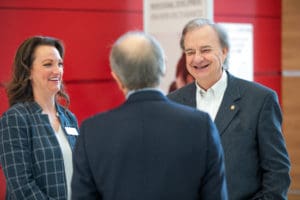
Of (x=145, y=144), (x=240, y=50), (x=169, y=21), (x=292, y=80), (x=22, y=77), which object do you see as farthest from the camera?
(x=292, y=80)

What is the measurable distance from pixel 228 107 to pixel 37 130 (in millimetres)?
1049

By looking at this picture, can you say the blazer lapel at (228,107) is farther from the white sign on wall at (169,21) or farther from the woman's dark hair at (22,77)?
the white sign on wall at (169,21)

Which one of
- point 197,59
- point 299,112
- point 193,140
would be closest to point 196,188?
point 193,140

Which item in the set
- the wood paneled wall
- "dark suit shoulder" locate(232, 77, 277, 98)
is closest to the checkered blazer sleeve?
"dark suit shoulder" locate(232, 77, 277, 98)

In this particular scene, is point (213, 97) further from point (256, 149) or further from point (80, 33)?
point (80, 33)

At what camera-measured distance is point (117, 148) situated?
1616 mm

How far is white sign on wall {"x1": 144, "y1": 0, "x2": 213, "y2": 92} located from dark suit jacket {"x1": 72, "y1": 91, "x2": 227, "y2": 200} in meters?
2.54

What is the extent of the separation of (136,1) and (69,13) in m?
0.73

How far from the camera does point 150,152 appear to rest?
1.61 m

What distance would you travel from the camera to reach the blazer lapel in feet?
7.07

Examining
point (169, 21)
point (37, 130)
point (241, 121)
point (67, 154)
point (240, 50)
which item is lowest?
point (67, 154)

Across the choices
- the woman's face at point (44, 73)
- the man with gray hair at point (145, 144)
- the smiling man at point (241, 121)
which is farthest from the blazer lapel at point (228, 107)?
the woman's face at point (44, 73)

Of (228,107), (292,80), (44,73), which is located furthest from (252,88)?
(292,80)

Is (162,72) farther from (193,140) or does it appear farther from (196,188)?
(196,188)
